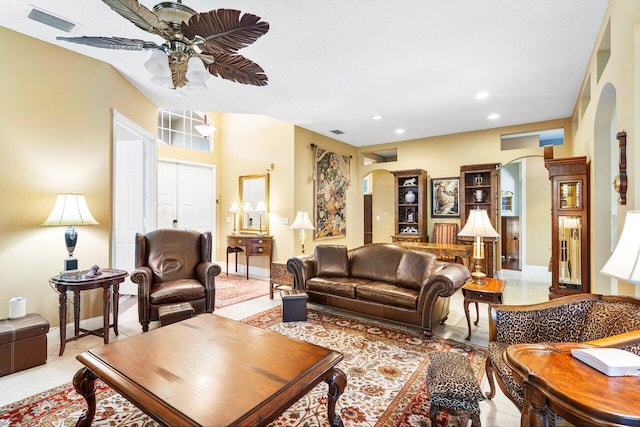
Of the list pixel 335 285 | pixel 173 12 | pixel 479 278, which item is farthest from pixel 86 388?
pixel 479 278

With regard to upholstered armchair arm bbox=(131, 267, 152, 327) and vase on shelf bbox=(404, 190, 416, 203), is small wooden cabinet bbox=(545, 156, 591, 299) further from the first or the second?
upholstered armchair arm bbox=(131, 267, 152, 327)

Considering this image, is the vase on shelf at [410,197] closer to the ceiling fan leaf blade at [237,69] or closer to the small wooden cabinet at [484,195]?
the small wooden cabinet at [484,195]

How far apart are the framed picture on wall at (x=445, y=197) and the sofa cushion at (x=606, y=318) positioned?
4632 mm

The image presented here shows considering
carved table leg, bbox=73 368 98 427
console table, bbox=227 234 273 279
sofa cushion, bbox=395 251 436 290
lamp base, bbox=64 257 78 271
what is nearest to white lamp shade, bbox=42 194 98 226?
lamp base, bbox=64 257 78 271

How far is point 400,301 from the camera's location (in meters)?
3.33

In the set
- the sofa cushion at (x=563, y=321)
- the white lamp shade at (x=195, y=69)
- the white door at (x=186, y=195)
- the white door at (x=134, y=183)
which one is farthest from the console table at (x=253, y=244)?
the sofa cushion at (x=563, y=321)

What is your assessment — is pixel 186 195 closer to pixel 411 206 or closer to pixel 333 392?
pixel 411 206

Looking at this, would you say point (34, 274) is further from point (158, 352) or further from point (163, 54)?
point (163, 54)

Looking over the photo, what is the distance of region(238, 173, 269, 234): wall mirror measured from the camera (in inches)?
244

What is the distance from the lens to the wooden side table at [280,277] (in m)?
4.49

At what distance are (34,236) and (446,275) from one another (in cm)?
416

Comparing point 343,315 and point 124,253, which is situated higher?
point 124,253

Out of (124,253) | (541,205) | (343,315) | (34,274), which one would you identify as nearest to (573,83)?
(541,205)

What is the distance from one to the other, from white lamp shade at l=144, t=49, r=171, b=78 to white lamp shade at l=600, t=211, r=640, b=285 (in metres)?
2.65
